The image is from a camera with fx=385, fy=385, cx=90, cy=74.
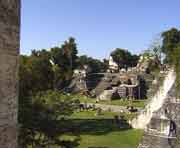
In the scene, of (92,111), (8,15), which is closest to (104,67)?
(92,111)

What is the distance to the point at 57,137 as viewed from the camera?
14.1m

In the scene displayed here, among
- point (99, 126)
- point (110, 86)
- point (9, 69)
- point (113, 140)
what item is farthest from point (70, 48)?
point (9, 69)

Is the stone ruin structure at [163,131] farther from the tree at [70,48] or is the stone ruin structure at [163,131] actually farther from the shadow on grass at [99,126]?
the tree at [70,48]

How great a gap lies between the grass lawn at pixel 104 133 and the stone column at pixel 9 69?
10166 mm

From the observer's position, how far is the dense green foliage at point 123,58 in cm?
7538

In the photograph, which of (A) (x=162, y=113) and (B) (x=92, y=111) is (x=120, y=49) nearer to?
(B) (x=92, y=111)

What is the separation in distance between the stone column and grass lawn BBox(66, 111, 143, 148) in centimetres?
1017

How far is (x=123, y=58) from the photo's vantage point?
2990 inches

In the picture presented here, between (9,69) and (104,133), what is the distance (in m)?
18.0

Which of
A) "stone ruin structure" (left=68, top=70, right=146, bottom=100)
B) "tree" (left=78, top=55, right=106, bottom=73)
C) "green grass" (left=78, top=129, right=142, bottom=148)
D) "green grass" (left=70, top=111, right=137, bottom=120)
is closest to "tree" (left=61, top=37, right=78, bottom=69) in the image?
"stone ruin structure" (left=68, top=70, right=146, bottom=100)

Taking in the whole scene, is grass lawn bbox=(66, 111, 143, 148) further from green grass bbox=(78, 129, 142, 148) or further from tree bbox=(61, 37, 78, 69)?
tree bbox=(61, 37, 78, 69)

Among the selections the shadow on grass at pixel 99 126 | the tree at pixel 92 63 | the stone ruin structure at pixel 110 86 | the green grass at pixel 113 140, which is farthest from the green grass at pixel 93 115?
the tree at pixel 92 63

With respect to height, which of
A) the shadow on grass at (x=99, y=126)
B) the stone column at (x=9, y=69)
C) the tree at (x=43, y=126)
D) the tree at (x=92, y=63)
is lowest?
the shadow on grass at (x=99, y=126)

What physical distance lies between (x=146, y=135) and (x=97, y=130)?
787 centimetres
